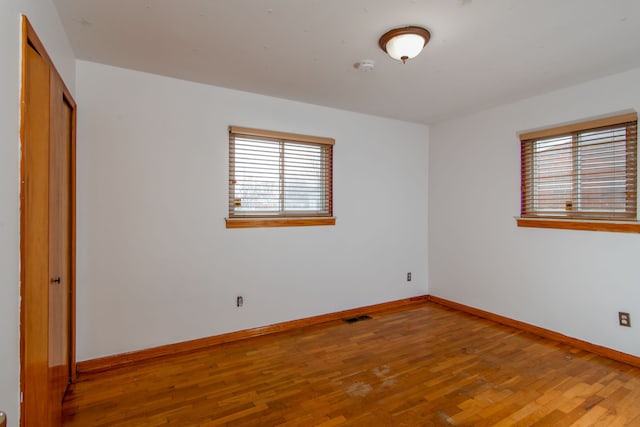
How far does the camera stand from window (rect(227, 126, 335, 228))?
10.8 feet

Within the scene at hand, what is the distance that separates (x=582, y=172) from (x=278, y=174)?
3053 millimetres

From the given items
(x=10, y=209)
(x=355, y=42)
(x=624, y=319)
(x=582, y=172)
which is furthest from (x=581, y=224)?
(x=10, y=209)

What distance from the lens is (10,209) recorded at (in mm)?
1222

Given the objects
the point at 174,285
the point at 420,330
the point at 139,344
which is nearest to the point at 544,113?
Result: the point at 420,330

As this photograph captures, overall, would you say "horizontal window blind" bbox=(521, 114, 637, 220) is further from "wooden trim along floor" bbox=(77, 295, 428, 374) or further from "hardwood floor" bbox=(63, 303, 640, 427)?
"wooden trim along floor" bbox=(77, 295, 428, 374)

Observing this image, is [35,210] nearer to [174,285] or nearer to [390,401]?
[174,285]

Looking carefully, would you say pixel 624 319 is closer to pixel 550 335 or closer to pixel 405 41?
pixel 550 335

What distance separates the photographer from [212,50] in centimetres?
246

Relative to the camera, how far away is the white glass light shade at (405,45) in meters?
2.17

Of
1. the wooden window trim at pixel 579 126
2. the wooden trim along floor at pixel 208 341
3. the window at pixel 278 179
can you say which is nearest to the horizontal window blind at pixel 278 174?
the window at pixel 278 179

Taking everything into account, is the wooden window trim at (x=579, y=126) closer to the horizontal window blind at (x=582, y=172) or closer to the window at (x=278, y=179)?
the horizontal window blind at (x=582, y=172)

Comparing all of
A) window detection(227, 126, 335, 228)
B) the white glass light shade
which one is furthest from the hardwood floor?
the white glass light shade

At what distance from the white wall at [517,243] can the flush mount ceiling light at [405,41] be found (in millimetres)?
1986

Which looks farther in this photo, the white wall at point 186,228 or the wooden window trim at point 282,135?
the wooden window trim at point 282,135
